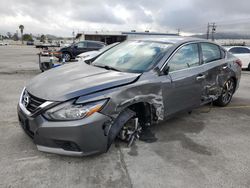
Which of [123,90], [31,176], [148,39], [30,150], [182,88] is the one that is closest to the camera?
[31,176]

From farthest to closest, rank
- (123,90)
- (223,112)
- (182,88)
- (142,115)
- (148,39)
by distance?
(223,112)
(148,39)
(182,88)
(142,115)
(123,90)

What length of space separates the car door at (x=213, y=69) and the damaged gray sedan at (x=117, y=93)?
19mm

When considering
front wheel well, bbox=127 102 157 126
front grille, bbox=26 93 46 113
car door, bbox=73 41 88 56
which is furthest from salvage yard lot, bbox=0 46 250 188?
car door, bbox=73 41 88 56

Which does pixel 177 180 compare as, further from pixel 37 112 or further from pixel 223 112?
pixel 223 112

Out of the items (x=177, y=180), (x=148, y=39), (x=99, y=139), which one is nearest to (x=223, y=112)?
(x=148, y=39)

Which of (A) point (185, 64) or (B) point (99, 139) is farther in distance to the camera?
(A) point (185, 64)

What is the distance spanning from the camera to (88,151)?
2.56 meters

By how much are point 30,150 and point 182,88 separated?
2403 millimetres

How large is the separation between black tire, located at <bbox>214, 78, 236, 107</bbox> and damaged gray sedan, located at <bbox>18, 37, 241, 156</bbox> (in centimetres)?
55

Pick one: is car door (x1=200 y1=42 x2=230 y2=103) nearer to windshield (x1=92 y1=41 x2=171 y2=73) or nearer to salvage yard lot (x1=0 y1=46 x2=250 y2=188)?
salvage yard lot (x1=0 y1=46 x2=250 y2=188)

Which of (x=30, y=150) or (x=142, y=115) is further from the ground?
(x=142, y=115)

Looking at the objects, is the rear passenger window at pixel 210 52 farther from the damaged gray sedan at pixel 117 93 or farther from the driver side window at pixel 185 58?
the driver side window at pixel 185 58

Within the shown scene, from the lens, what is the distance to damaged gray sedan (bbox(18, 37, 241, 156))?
2455 mm

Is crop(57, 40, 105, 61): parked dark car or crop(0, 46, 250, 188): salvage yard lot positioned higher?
crop(57, 40, 105, 61): parked dark car
